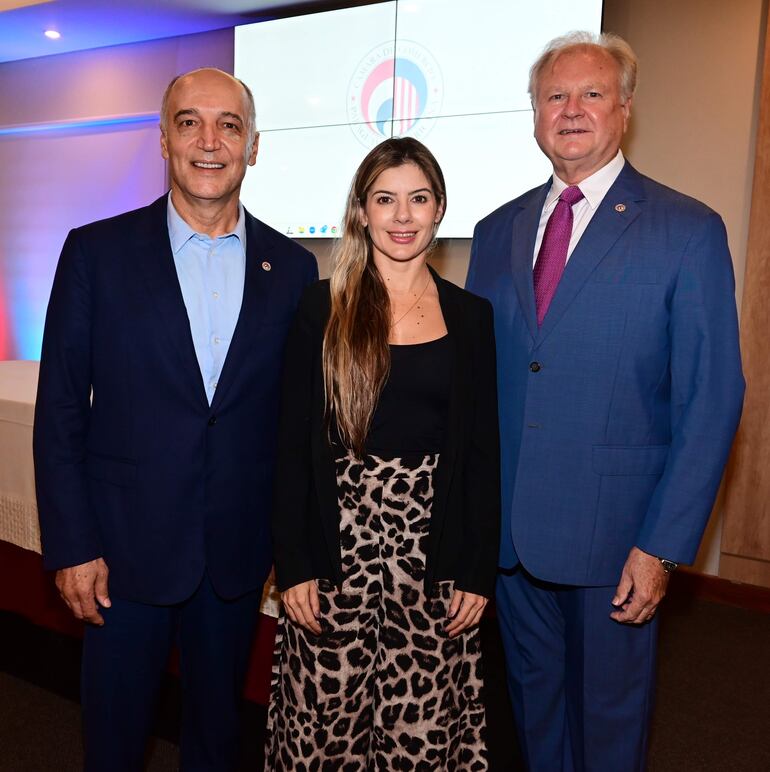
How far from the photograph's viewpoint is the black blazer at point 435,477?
1668 millimetres

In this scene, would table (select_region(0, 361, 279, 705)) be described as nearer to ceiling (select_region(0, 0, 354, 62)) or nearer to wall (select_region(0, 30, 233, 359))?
ceiling (select_region(0, 0, 354, 62))

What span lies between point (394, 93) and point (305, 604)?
12.1ft

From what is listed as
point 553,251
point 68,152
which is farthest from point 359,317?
point 68,152

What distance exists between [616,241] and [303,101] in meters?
3.65

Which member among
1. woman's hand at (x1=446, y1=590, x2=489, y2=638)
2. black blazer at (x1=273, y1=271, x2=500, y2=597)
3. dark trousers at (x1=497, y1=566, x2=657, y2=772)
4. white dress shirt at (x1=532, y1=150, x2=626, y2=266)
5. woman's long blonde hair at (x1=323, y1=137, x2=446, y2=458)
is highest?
white dress shirt at (x1=532, y1=150, x2=626, y2=266)

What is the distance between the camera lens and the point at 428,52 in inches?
173

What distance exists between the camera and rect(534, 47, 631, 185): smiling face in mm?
1854

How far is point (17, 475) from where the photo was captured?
8.64 ft

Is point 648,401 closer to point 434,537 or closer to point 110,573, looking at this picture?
point 434,537

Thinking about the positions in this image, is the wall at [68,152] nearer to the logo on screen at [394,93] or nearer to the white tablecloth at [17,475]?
the logo on screen at [394,93]

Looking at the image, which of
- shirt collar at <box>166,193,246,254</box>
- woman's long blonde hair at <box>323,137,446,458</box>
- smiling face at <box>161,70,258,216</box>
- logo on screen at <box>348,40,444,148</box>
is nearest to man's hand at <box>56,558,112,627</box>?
woman's long blonde hair at <box>323,137,446,458</box>

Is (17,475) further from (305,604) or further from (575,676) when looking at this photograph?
(575,676)

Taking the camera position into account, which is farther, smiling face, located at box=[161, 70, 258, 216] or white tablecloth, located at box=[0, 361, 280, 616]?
white tablecloth, located at box=[0, 361, 280, 616]

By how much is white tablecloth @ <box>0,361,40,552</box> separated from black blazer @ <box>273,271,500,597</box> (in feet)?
4.36
